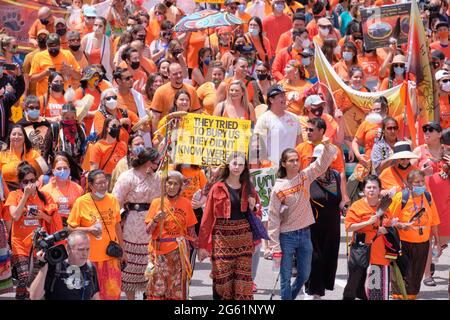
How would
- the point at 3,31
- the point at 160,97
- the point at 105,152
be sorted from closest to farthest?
the point at 105,152
the point at 160,97
the point at 3,31

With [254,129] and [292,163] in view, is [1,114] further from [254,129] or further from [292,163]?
[292,163]

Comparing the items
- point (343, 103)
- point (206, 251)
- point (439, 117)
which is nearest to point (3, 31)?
point (343, 103)

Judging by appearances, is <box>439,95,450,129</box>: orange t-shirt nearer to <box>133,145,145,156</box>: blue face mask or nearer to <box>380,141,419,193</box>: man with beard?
<box>380,141,419,193</box>: man with beard

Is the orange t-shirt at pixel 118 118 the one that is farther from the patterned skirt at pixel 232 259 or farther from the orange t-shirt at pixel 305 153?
the patterned skirt at pixel 232 259

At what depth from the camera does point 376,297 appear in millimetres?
12867

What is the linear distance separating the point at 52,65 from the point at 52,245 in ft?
24.9

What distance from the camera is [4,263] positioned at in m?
13.4

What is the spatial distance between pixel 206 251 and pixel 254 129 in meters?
2.53

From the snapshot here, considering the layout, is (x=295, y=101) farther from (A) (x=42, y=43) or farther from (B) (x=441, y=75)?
(A) (x=42, y=43)

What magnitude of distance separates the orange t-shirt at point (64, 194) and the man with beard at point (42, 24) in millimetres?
7106

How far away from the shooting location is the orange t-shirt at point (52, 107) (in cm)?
1672

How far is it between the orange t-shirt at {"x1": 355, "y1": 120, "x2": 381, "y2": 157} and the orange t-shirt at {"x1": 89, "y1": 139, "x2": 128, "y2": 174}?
3.06m

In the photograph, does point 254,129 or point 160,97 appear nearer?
point 254,129

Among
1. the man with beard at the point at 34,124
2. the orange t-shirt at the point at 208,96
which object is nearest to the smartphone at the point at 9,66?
the man with beard at the point at 34,124
